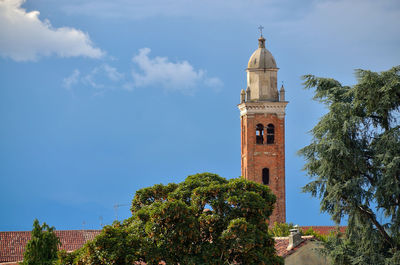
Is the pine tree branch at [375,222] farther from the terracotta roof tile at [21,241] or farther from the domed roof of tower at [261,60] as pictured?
the domed roof of tower at [261,60]

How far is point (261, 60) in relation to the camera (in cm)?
6284

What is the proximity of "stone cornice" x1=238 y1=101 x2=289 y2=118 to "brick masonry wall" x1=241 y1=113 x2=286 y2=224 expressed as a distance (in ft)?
1.16

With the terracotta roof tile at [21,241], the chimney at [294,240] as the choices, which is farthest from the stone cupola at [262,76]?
the chimney at [294,240]

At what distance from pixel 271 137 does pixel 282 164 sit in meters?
2.64

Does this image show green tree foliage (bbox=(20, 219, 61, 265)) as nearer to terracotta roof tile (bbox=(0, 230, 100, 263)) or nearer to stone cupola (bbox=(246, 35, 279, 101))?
terracotta roof tile (bbox=(0, 230, 100, 263))

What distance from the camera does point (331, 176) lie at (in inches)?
1097

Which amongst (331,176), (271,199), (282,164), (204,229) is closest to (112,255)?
(204,229)

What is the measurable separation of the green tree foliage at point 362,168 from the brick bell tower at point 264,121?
1349 inches

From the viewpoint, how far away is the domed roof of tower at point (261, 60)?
62938 mm

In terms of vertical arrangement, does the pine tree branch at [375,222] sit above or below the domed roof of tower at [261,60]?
below

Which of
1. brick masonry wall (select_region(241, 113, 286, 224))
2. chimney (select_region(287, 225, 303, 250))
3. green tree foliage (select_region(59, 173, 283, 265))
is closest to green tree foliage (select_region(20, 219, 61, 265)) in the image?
green tree foliage (select_region(59, 173, 283, 265))

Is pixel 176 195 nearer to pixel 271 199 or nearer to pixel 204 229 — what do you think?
pixel 204 229

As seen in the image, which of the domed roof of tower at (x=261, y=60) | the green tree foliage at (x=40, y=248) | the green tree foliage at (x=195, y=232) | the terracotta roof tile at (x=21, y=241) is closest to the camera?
the green tree foliage at (x=195, y=232)

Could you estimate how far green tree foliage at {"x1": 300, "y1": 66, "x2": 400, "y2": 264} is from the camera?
1057 inches
